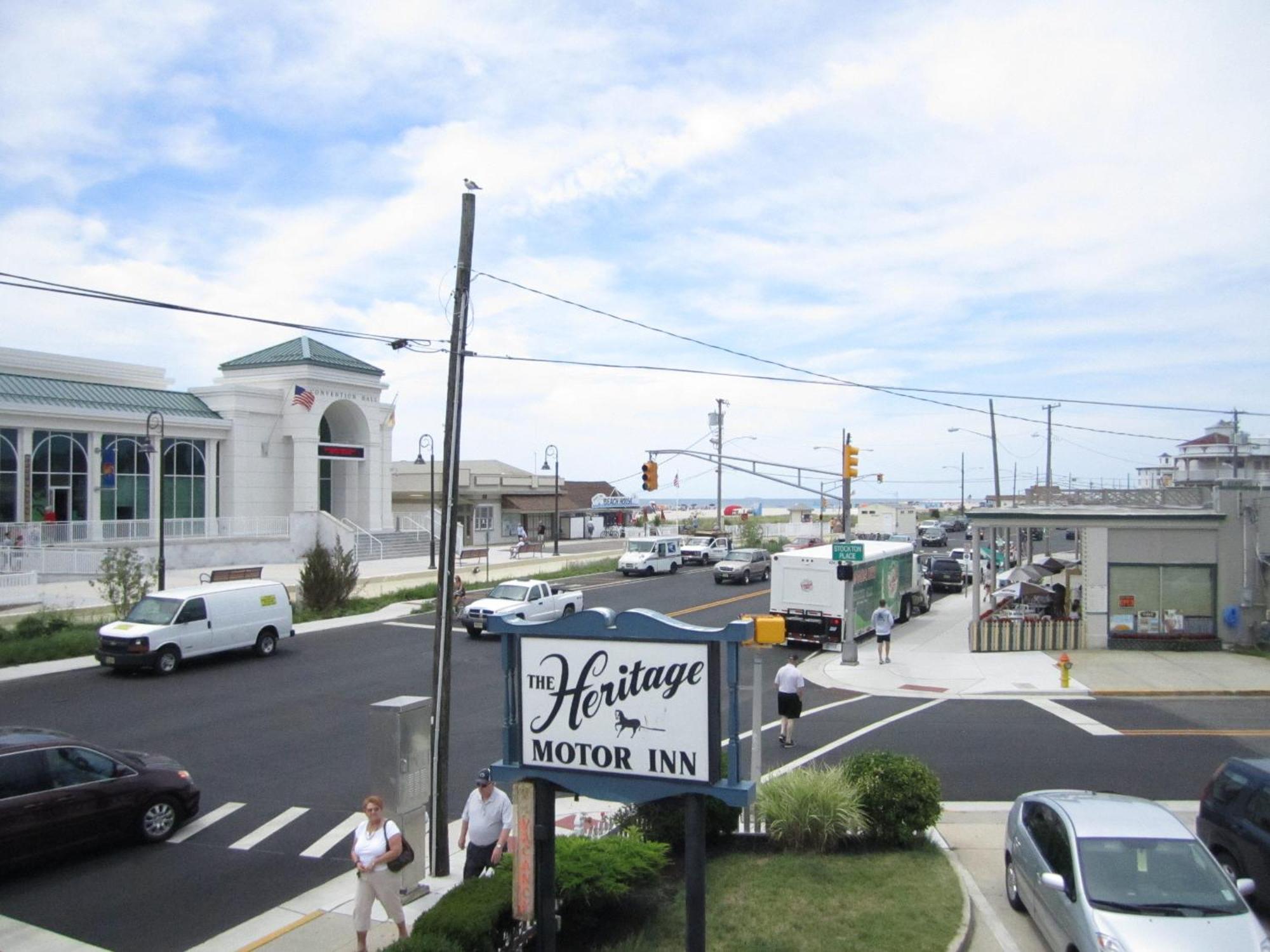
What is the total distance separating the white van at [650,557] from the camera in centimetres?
4841

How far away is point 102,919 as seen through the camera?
30.4 ft

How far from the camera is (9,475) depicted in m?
39.0

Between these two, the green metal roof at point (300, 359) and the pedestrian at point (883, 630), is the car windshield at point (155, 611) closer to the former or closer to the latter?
the pedestrian at point (883, 630)

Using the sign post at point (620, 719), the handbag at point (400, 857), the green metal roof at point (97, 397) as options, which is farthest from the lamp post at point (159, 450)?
the sign post at point (620, 719)

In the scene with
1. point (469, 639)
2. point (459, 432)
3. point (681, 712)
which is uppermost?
point (459, 432)

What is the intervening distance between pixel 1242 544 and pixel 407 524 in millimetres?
47597

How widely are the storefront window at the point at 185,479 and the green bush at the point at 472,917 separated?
41.7m

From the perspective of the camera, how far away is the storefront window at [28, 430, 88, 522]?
131 feet

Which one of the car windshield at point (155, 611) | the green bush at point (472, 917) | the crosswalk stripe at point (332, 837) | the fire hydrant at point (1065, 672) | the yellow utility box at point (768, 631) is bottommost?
the crosswalk stripe at point (332, 837)

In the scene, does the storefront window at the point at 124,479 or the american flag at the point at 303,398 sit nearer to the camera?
the storefront window at the point at 124,479

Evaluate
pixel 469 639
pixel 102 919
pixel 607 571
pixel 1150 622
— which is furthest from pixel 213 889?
pixel 607 571

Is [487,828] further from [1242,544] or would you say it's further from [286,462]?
[286,462]

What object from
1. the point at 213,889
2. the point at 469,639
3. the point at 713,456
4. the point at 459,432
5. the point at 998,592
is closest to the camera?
the point at 213,889

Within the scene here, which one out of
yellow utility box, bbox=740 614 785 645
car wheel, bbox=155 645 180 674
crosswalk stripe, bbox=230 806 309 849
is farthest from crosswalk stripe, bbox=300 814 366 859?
car wheel, bbox=155 645 180 674
